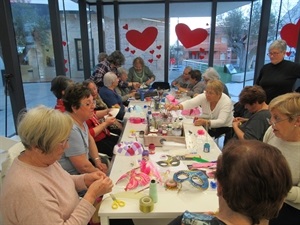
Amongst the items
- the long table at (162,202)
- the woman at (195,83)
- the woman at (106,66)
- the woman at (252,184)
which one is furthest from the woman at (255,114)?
the woman at (106,66)

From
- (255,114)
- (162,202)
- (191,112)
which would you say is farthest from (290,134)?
(191,112)

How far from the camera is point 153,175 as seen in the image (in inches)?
59.4

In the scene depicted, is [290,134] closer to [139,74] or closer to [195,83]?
[195,83]

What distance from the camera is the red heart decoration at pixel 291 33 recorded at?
13.6 ft

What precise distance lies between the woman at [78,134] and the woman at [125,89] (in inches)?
75.4

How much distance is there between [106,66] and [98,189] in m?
2.90

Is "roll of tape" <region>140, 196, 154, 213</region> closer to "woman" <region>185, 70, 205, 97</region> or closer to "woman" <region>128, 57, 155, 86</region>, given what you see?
"woman" <region>185, 70, 205, 97</region>

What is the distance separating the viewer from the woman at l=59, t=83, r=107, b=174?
1630mm

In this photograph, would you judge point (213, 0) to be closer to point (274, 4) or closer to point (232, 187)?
point (274, 4)

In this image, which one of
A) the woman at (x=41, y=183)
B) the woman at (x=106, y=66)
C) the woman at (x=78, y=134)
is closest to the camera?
the woman at (x=41, y=183)

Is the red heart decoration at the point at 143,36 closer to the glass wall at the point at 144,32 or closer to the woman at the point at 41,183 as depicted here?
the glass wall at the point at 144,32

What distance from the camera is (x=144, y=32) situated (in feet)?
17.4

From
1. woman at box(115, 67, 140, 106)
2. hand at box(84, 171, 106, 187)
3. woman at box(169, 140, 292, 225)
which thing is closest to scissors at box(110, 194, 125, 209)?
hand at box(84, 171, 106, 187)

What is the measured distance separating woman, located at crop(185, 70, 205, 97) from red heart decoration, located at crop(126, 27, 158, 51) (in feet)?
5.55
